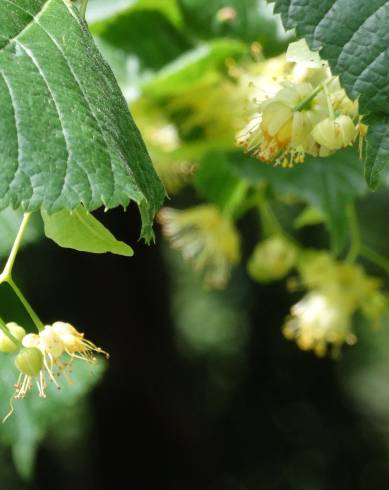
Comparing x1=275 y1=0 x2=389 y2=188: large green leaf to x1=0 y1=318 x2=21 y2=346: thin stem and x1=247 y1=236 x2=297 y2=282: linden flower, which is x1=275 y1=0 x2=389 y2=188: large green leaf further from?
x1=247 y1=236 x2=297 y2=282: linden flower

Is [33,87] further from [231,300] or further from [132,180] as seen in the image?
[231,300]

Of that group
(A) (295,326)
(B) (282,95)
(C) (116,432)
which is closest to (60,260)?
(A) (295,326)

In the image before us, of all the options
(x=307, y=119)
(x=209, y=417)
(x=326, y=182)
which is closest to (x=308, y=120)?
(x=307, y=119)

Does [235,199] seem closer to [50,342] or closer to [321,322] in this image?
→ [321,322]

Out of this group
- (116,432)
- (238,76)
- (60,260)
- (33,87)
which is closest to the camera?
(33,87)

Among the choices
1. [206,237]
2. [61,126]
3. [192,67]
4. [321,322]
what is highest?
[61,126]

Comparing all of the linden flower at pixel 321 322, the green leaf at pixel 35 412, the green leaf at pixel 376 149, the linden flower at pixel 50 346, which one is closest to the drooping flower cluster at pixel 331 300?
the linden flower at pixel 321 322
